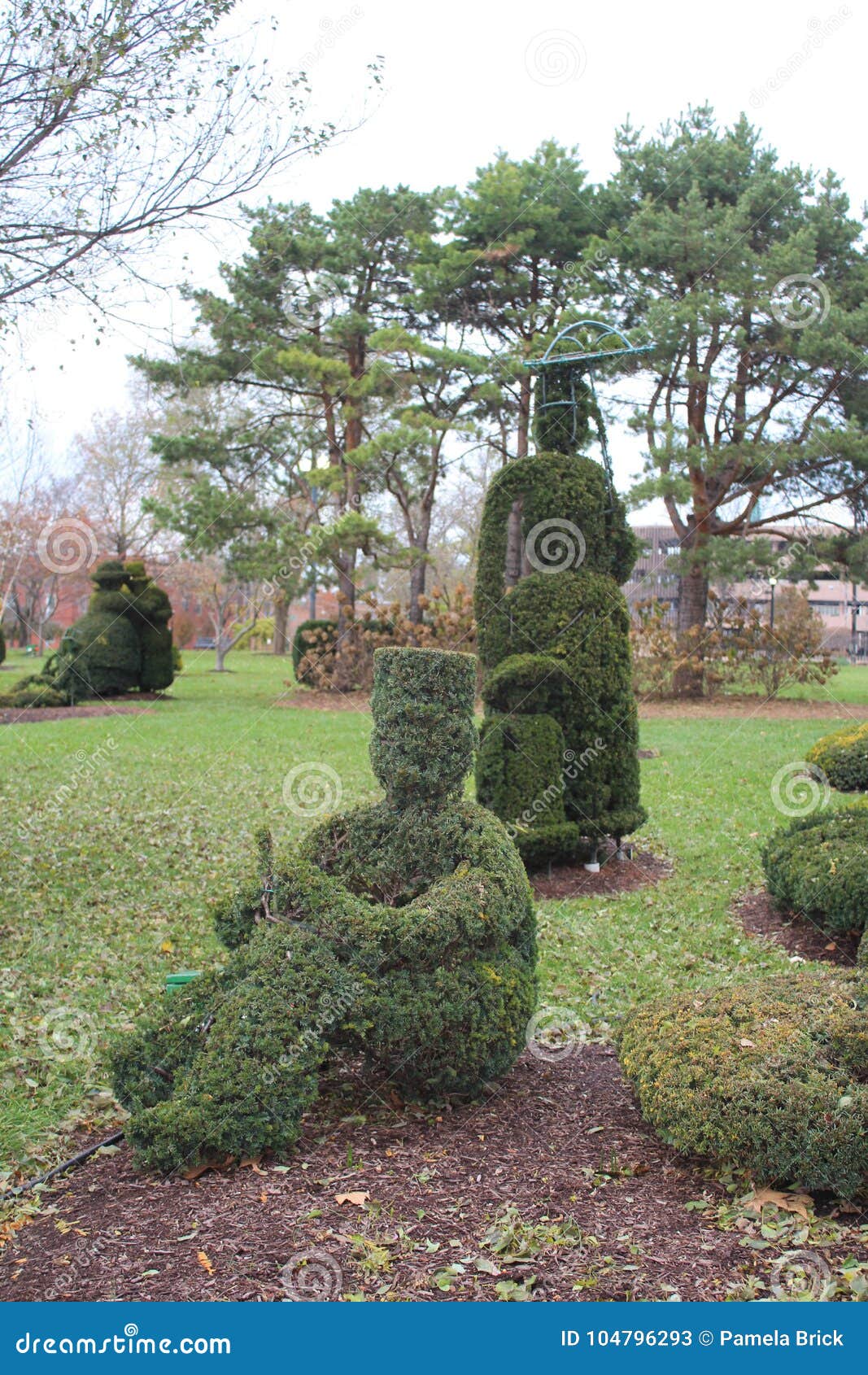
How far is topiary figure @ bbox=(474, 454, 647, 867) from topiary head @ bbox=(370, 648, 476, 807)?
294 cm

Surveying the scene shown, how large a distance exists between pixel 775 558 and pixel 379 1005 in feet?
57.9

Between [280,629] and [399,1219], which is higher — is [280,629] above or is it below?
above

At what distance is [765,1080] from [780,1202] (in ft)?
1.15

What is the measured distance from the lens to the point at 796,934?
6.55 m

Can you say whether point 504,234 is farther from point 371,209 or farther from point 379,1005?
point 379,1005

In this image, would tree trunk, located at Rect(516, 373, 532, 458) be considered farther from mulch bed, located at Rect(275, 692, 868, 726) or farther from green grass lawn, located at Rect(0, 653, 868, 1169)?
green grass lawn, located at Rect(0, 653, 868, 1169)

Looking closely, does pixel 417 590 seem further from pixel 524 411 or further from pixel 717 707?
pixel 717 707

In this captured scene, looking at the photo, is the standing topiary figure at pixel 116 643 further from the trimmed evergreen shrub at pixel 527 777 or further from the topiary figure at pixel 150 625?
the trimmed evergreen shrub at pixel 527 777

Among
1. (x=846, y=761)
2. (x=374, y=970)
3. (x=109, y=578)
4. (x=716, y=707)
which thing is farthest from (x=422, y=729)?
(x=109, y=578)

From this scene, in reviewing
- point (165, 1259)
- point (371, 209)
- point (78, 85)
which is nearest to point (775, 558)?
point (371, 209)

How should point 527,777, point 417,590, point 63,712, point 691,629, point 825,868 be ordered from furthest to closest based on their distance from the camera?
point 417,590 < point 691,629 < point 63,712 < point 527,777 < point 825,868

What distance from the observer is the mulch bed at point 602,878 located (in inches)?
292

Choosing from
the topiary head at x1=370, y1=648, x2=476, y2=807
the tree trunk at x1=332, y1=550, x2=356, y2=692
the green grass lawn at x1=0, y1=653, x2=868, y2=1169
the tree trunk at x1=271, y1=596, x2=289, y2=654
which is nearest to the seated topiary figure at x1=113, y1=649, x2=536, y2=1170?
the topiary head at x1=370, y1=648, x2=476, y2=807

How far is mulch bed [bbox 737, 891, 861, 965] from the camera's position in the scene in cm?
621
